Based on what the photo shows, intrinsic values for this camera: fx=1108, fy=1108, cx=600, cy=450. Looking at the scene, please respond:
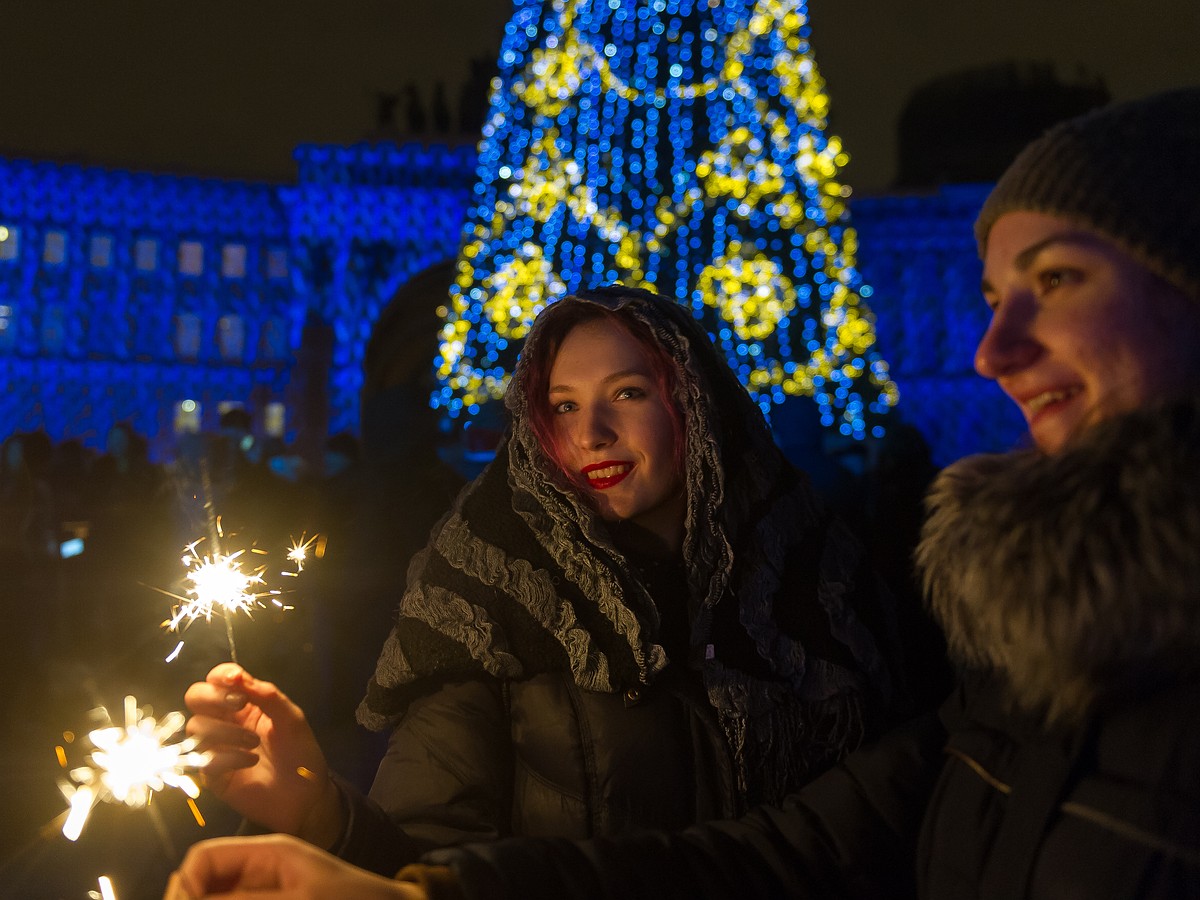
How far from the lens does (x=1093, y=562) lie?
1115 millimetres

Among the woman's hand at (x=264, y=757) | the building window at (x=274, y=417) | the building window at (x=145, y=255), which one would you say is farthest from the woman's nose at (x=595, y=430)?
the building window at (x=145, y=255)

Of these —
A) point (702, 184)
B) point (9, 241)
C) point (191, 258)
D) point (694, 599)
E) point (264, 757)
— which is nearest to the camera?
point (264, 757)

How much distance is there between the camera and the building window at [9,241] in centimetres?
3734

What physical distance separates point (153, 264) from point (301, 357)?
8009mm

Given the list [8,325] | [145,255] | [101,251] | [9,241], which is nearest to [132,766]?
[145,255]

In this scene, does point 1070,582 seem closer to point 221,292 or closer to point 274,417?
point 274,417

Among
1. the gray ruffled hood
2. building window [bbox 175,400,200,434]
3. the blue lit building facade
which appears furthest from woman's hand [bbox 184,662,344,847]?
building window [bbox 175,400,200,434]

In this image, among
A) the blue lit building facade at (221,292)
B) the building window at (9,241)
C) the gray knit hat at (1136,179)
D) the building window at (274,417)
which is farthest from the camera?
the building window at (9,241)

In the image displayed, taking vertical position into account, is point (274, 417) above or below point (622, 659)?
above

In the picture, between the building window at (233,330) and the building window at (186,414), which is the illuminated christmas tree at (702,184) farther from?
the building window at (233,330)

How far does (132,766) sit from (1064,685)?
100 centimetres

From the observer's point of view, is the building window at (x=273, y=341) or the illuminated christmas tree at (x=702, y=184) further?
the building window at (x=273, y=341)

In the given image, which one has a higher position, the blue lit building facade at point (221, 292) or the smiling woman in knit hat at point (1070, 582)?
the blue lit building facade at point (221, 292)

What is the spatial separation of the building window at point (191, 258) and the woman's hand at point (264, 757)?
132 feet
